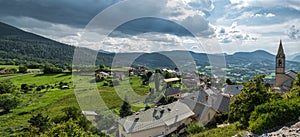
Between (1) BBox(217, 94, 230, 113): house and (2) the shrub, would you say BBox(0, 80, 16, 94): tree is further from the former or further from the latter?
(2) the shrub

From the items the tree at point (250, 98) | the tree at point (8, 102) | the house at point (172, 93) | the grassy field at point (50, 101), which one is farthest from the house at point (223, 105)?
the tree at point (8, 102)

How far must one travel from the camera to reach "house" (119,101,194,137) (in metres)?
20.9

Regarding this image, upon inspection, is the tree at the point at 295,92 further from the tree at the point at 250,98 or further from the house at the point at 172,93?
the house at the point at 172,93

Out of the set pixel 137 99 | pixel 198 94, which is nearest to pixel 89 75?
pixel 137 99

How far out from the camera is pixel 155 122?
72.3 feet

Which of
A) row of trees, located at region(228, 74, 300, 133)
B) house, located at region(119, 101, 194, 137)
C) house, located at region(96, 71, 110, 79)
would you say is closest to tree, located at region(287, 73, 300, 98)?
row of trees, located at region(228, 74, 300, 133)

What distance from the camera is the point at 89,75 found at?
65.7 metres

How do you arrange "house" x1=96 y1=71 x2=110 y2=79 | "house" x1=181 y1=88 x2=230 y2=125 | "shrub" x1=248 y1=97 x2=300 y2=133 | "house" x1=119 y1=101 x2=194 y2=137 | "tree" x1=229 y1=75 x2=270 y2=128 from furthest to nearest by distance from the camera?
"house" x1=96 y1=71 x2=110 y2=79 → "house" x1=181 y1=88 x2=230 y2=125 → "house" x1=119 y1=101 x2=194 y2=137 → "tree" x1=229 y1=75 x2=270 y2=128 → "shrub" x1=248 y1=97 x2=300 y2=133

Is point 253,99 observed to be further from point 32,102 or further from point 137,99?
point 32,102

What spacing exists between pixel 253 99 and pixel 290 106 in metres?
2.28

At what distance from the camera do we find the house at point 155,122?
68.5ft

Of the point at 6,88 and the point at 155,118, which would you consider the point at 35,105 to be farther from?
the point at 155,118

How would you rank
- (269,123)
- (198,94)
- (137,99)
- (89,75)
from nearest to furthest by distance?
(269,123)
(198,94)
(137,99)
(89,75)

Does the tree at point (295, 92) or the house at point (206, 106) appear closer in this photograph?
the tree at point (295, 92)
